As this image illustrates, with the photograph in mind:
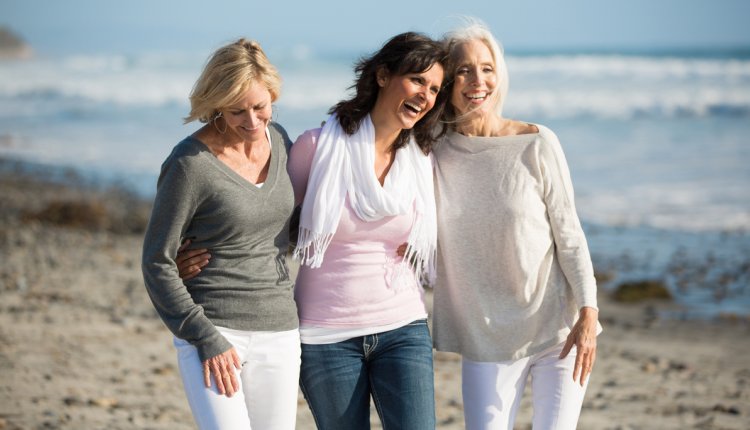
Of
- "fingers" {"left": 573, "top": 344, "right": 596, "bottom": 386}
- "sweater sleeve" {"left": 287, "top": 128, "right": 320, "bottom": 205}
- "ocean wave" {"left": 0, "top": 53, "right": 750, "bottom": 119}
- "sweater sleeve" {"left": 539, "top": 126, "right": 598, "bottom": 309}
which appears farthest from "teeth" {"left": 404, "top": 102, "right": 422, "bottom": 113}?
"ocean wave" {"left": 0, "top": 53, "right": 750, "bottom": 119}

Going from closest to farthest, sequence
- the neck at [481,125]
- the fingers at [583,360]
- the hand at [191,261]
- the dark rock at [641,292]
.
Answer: the hand at [191,261], the fingers at [583,360], the neck at [481,125], the dark rock at [641,292]

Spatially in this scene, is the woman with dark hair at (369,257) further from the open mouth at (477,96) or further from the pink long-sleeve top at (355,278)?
the open mouth at (477,96)

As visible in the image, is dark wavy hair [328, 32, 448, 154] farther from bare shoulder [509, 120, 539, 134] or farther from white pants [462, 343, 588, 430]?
white pants [462, 343, 588, 430]

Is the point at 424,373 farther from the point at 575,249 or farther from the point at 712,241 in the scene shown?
the point at 712,241

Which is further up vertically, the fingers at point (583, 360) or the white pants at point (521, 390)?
the fingers at point (583, 360)

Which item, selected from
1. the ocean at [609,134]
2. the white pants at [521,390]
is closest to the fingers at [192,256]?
the ocean at [609,134]

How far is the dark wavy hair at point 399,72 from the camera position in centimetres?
325

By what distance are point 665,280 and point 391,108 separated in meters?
6.43

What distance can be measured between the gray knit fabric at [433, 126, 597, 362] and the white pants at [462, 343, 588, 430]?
2.1 inches

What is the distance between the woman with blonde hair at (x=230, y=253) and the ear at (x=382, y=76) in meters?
0.44

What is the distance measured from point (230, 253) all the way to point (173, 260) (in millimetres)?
206

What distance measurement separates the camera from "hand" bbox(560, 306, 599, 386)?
321 cm

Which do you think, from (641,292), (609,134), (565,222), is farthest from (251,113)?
(609,134)

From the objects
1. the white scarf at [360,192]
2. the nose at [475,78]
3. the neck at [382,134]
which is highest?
the nose at [475,78]
